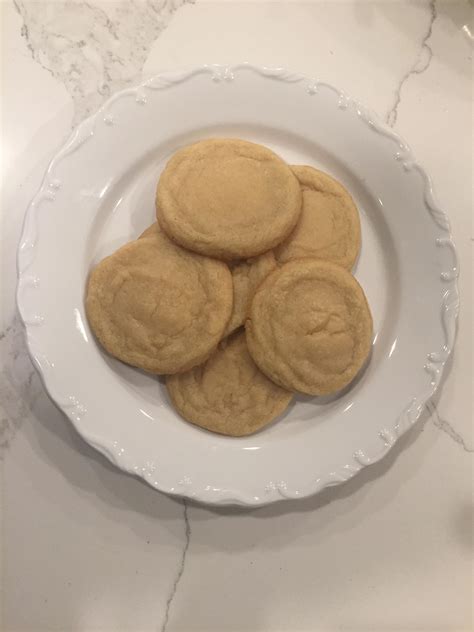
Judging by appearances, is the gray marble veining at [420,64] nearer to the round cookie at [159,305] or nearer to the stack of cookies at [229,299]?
the stack of cookies at [229,299]

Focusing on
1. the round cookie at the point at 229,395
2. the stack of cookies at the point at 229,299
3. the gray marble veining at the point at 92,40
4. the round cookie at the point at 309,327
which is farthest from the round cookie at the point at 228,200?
the gray marble veining at the point at 92,40

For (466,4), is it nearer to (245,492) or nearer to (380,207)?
(380,207)

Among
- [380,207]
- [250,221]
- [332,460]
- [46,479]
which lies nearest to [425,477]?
[332,460]

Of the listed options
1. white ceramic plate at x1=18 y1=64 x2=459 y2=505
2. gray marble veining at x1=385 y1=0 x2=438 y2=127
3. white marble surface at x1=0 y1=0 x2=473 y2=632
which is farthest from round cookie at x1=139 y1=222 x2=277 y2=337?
gray marble veining at x1=385 y1=0 x2=438 y2=127

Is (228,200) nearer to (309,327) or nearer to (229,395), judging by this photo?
(309,327)

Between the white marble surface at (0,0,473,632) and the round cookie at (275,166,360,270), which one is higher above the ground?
the round cookie at (275,166,360,270)

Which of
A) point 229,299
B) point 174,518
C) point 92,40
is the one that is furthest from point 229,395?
point 92,40

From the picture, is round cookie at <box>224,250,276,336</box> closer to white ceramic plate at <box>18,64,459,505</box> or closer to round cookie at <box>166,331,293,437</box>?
round cookie at <box>166,331,293,437</box>
